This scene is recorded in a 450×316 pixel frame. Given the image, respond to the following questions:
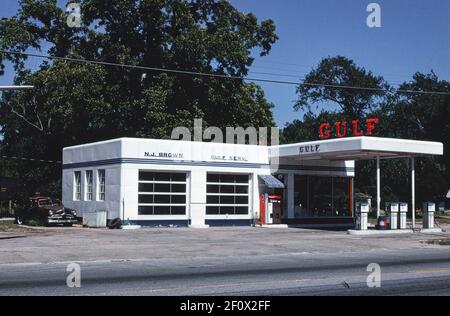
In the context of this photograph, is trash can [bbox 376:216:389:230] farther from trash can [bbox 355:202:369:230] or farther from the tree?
the tree

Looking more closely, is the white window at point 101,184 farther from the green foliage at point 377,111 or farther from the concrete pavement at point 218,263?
the green foliage at point 377,111

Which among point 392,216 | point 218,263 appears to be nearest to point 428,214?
point 392,216

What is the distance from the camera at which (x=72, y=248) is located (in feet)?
72.3

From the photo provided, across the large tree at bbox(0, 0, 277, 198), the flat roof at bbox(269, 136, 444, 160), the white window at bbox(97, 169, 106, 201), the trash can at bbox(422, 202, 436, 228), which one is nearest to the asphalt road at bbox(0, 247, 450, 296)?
the flat roof at bbox(269, 136, 444, 160)

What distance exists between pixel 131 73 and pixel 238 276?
128 feet

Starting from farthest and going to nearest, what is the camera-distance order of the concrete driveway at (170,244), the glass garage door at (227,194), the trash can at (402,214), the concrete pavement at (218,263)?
the glass garage door at (227,194) < the trash can at (402,214) < the concrete driveway at (170,244) < the concrete pavement at (218,263)

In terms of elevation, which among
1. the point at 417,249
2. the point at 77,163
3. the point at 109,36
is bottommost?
the point at 417,249

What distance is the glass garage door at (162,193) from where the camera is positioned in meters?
34.8

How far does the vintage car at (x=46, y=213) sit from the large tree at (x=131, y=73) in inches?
434

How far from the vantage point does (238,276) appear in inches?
573

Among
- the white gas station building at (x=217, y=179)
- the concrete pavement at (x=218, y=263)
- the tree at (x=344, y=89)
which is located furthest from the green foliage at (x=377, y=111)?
the concrete pavement at (x=218, y=263)
